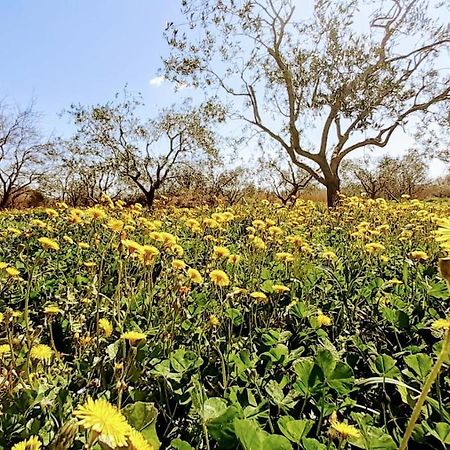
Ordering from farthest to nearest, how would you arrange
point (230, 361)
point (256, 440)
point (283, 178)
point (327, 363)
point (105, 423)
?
1. point (283, 178)
2. point (230, 361)
3. point (327, 363)
4. point (256, 440)
5. point (105, 423)

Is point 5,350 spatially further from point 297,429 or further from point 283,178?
point 283,178

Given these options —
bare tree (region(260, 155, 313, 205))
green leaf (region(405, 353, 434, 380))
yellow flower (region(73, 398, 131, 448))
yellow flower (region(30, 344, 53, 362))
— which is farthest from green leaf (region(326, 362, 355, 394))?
bare tree (region(260, 155, 313, 205))

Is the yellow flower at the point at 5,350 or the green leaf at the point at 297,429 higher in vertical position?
the yellow flower at the point at 5,350

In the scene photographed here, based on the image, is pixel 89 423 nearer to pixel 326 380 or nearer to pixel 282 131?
pixel 326 380

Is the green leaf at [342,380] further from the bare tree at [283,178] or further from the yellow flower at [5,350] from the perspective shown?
the bare tree at [283,178]

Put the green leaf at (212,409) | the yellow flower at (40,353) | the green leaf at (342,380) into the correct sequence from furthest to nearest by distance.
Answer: the yellow flower at (40,353), the green leaf at (342,380), the green leaf at (212,409)

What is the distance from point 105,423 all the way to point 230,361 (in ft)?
1.76

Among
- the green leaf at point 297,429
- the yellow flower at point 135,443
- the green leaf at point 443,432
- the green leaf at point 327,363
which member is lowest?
the green leaf at point 443,432

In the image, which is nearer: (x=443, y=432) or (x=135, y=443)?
(x=135, y=443)

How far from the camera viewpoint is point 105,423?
1.38ft

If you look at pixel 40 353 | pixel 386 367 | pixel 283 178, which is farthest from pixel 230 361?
pixel 283 178

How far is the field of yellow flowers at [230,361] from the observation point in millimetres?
608

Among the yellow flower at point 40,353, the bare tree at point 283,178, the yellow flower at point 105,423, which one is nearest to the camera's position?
the yellow flower at point 105,423

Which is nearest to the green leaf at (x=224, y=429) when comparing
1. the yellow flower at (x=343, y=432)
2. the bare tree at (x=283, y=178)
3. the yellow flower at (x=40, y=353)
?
the yellow flower at (x=343, y=432)
